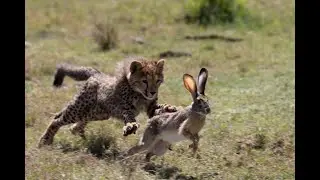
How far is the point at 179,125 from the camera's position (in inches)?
271

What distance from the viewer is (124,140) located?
7.77 m

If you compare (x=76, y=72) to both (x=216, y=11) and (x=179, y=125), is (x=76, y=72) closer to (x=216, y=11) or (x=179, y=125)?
(x=179, y=125)

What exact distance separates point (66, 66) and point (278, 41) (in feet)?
21.4

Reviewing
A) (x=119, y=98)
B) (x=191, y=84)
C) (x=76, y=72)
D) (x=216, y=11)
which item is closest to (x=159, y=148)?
(x=191, y=84)

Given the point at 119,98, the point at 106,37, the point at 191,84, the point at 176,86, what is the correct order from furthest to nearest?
the point at 106,37, the point at 176,86, the point at 119,98, the point at 191,84

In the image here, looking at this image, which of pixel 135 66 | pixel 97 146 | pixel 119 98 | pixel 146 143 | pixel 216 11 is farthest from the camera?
pixel 216 11

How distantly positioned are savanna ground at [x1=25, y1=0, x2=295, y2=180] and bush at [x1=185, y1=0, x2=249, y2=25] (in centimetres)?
38

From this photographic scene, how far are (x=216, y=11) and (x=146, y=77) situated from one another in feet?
32.3

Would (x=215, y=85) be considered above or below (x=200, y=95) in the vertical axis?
below

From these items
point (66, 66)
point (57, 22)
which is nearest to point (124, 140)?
point (66, 66)

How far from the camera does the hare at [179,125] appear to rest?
676cm
